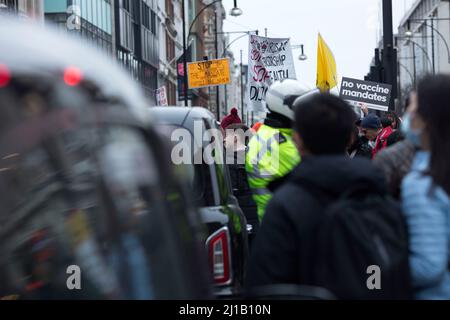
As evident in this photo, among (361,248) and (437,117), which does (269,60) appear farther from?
(361,248)

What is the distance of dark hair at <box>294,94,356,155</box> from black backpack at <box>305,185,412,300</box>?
1.09ft

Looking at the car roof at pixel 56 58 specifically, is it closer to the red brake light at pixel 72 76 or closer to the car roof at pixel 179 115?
the red brake light at pixel 72 76

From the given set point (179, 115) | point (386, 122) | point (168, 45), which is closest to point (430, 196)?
point (179, 115)

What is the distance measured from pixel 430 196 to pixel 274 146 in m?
2.50

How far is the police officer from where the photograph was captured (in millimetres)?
5430

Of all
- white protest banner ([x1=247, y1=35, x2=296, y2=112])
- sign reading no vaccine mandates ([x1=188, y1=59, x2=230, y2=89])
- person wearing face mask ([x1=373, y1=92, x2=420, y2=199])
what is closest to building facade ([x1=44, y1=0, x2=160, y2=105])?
sign reading no vaccine mandates ([x1=188, y1=59, x2=230, y2=89])

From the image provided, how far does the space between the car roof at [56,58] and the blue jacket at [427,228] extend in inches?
41.9

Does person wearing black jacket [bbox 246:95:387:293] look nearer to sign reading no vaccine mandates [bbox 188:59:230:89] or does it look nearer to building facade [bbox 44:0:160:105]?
building facade [bbox 44:0:160:105]

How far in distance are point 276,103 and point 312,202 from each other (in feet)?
8.45

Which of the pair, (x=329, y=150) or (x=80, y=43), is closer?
(x=80, y=43)

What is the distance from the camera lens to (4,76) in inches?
74.9
